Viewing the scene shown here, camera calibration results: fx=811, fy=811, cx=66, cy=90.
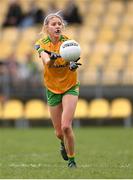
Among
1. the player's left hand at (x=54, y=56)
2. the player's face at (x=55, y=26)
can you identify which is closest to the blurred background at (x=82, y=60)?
the player's face at (x=55, y=26)

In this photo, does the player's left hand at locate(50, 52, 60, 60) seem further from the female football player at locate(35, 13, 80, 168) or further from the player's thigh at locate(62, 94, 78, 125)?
the player's thigh at locate(62, 94, 78, 125)

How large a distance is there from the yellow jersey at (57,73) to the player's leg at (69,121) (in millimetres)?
186

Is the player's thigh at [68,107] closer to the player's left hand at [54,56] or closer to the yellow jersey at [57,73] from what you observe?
the yellow jersey at [57,73]

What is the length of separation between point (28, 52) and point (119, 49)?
318 centimetres

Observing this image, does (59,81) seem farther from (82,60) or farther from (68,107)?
(82,60)

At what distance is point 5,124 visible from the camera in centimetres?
2703

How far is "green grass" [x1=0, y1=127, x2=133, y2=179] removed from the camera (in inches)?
432

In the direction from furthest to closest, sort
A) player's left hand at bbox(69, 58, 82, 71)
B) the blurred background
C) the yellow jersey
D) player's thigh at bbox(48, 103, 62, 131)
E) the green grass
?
1. the blurred background
2. player's thigh at bbox(48, 103, 62, 131)
3. the yellow jersey
4. player's left hand at bbox(69, 58, 82, 71)
5. the green grass

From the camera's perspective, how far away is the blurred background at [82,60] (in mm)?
25672

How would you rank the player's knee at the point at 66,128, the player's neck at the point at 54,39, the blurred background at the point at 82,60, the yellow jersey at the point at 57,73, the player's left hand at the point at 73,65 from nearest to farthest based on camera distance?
the player's left hand at the point at 73,65
the player's knee at the point at 66,128
the yellow jersey at the point at 57,73
the player's neck at the point at 54,39
the blurred background at the point at 82,60

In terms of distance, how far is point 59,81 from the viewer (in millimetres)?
11820

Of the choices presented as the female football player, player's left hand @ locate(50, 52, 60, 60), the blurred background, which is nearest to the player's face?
the female football player

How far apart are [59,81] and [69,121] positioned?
64cm

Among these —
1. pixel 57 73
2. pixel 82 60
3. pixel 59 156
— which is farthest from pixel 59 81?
pixel 82 60
